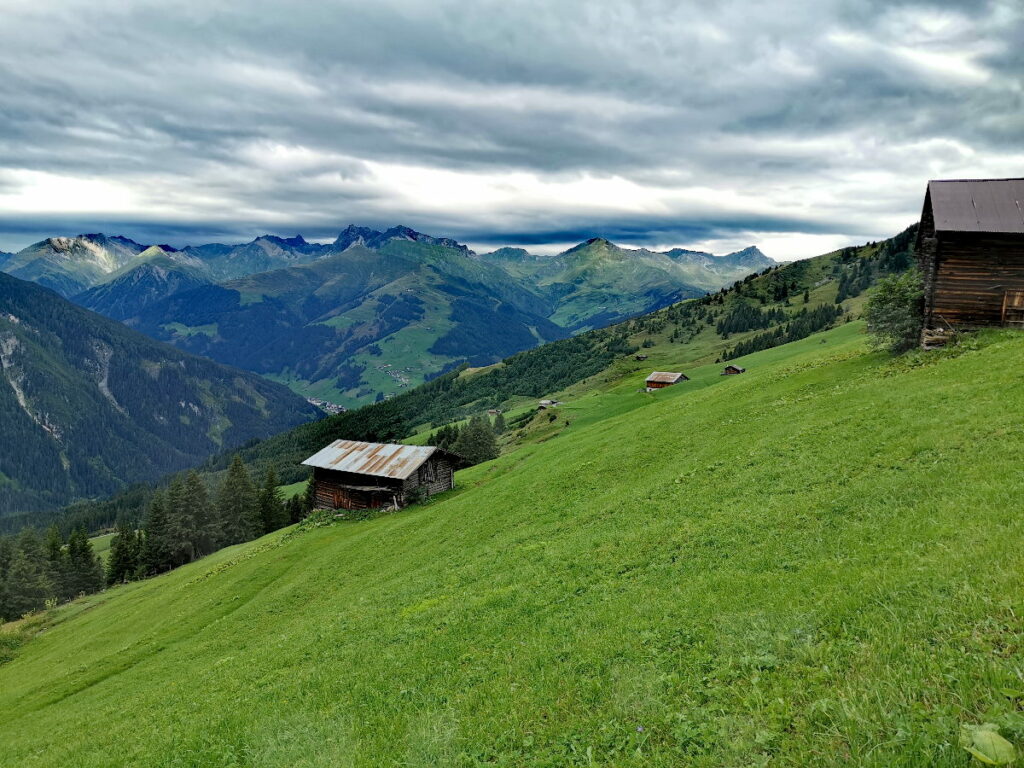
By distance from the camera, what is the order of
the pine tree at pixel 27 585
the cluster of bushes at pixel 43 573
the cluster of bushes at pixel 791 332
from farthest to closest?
the cluster of bushes at pixel 791 332, the cluster of bushes at pixel 43 573, the pine tree at pixel 27 585

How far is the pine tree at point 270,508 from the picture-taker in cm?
10219

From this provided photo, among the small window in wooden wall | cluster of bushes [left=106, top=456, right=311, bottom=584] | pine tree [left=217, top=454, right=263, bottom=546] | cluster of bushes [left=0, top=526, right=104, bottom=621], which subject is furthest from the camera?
pine tree [left=217, top=454, right=263, bottom=546]

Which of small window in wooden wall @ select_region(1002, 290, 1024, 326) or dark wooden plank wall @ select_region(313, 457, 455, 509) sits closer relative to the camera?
small window in wooden wall @ select_region(1002, 290, 1024, 326)

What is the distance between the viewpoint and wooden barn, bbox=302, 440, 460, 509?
54.6 m

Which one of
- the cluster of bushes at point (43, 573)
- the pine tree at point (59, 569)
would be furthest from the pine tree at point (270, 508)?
the pine tree at point (59, 569)

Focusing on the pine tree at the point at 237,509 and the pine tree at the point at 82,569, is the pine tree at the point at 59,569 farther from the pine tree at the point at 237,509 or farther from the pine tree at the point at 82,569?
the pine tree at the point at 237,509

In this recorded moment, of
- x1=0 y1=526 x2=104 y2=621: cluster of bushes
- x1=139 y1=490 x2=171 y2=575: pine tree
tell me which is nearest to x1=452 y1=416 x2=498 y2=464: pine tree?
x1=139 y1=490 x2=171 y2=575: pine tree

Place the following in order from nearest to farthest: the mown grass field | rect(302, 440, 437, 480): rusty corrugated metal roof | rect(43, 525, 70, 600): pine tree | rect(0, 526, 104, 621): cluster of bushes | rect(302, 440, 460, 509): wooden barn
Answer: the mown grass field < rect(302, 440, 437, 480): rusty corrugated metal roof < rect(302, 440, 460, 509): wooden barn < rect(0, 526, 104, 621): cluster of bushes < rect(43, 525, 70, 600): pine tree

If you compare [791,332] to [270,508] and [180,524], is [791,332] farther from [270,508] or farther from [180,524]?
[180,524]

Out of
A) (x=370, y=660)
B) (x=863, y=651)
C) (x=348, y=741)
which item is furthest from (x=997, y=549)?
(x=370, y=660)

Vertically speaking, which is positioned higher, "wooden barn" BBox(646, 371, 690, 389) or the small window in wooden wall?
the small window in wooden wall

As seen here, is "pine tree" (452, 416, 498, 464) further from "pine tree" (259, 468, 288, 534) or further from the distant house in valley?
"pine tree" (259, 468, 288, 534)

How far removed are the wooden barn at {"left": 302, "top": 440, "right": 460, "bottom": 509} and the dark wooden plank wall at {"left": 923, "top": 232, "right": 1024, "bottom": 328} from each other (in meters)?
43.3

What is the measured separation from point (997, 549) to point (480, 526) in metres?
23.0
